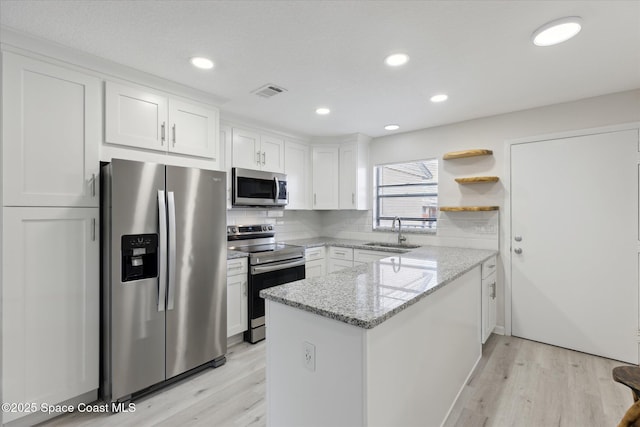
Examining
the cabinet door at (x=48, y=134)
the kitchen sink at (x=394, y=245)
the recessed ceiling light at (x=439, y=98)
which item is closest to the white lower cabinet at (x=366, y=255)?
the kitchen sink at (x=394, y=245)

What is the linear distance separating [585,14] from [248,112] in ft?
8.74

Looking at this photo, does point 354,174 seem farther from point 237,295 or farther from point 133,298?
point 133,298

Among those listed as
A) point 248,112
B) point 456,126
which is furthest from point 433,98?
point 248,112

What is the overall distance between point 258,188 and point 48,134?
1.88 meters

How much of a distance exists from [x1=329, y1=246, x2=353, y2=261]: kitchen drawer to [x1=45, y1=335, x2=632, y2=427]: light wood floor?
1.62m

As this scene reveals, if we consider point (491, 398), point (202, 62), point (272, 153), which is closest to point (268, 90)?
point (202, 62)

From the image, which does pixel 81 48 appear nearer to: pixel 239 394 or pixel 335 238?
pixel 239 394

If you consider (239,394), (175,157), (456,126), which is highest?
(456,126)

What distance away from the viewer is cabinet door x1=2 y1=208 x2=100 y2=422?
1.74 m

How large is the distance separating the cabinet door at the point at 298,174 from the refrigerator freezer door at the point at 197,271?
4.86 ft

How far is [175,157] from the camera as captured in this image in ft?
8.09

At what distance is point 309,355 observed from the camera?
125 centimetres

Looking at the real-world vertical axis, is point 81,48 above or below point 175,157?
above

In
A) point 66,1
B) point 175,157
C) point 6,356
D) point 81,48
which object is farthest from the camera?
point 175,157
